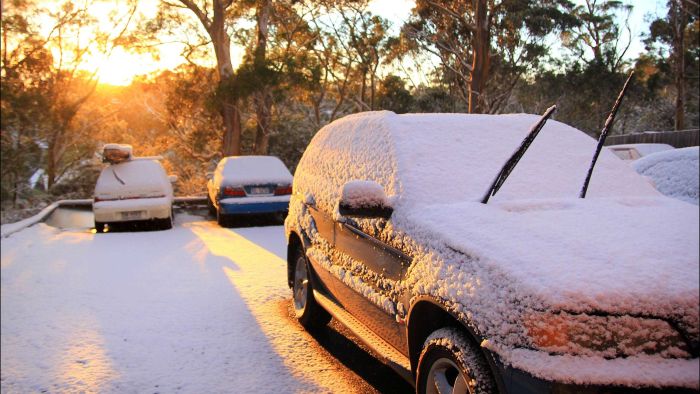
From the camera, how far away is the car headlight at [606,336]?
2.19m

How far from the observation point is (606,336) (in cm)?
223

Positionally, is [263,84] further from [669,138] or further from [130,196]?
[669,138]

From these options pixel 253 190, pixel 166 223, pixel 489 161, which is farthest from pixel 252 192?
pixel 489 161

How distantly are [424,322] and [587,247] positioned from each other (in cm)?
93

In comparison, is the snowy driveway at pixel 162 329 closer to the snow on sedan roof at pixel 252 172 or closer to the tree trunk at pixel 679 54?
the snow on sedan roof at pixel 252 172

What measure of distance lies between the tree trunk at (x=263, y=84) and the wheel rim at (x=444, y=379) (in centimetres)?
2178

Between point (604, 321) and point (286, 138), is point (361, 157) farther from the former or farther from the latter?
point (286, 138)

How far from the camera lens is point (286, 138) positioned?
3184 cm

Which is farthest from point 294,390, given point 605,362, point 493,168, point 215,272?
point 215,272

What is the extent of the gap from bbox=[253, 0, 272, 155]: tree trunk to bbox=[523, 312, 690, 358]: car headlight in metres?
22.4

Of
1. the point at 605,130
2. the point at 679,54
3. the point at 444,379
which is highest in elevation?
the point at 679,54

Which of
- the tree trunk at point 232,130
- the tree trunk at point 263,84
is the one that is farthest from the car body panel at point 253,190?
the tree trunk at point 232,130

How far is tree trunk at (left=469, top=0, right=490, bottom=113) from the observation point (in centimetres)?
2077

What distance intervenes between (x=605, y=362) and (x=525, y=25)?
24.5m
